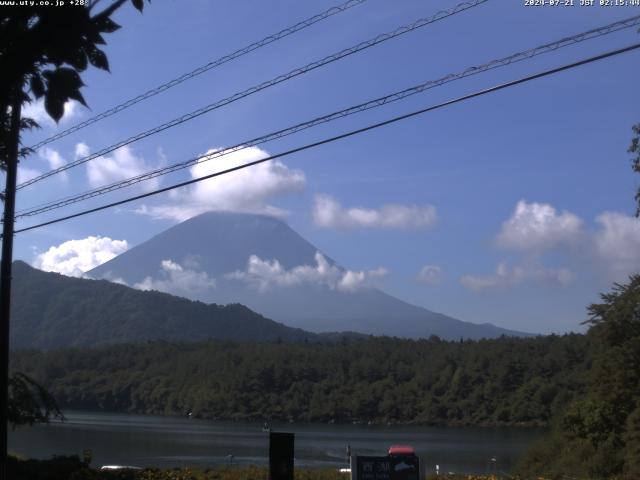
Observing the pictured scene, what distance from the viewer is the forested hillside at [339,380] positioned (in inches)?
3423

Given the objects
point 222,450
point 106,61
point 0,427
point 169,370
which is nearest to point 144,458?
point 222,450

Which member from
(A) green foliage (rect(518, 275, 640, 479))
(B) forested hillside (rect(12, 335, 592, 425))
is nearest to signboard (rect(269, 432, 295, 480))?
(A) green foliage (rect(518, 275, 640, 479))

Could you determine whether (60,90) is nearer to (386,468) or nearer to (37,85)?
(37,85)

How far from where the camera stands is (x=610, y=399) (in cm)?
3322

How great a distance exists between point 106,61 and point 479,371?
91.6m

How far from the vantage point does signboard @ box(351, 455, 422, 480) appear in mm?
14844

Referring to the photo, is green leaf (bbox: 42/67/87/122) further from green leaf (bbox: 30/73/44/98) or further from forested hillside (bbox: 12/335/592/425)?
forested hillside (bbox: 12/335/592/425)

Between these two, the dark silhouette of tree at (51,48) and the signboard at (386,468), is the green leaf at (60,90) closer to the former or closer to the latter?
the dark silhouette of tree at (51,48)

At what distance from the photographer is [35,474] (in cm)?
1811

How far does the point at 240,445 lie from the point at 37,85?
53775mm

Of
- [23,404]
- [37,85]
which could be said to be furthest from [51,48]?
[23,404]

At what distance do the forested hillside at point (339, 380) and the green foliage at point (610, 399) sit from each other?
4367cm

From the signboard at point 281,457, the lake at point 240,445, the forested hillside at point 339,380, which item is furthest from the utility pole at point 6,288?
the forested hillside at point 339,380

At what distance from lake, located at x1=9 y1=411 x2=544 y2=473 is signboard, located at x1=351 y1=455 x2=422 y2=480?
817 inches
